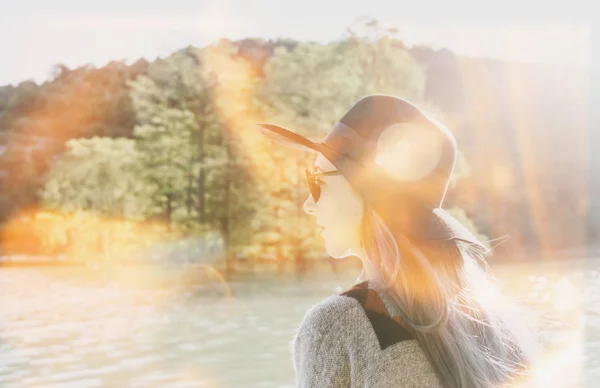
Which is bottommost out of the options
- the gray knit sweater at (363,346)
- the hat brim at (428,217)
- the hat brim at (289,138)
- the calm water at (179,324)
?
the calm water at (179,324)

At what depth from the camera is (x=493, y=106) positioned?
46.5 feet

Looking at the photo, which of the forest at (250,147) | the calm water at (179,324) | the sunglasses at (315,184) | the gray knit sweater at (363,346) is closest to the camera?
the gray knit sweater at (363,346)

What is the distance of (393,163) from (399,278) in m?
0.11

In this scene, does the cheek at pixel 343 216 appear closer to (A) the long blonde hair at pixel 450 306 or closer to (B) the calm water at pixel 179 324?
(A) the long blonde hair at pixel 450 306

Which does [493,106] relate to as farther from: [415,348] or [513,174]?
[415,348]

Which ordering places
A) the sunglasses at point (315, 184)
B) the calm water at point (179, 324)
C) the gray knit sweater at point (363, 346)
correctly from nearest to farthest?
1. the gray knit sweater at point (363, 346)
2. the sunglasses at point (315, 184)
3. the calm water at point (179, 324)

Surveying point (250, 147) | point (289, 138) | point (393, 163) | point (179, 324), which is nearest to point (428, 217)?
point (393, 163)

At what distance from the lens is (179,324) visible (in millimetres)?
7727

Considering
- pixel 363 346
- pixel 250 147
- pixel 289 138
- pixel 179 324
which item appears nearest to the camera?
pixel 363 346

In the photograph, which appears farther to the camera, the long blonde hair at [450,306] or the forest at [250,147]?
the forest at [250,147]

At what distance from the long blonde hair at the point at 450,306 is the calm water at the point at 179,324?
2.30 metres

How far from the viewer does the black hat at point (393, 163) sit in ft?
2.27

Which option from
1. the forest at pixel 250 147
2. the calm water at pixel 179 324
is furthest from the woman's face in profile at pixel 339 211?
the forest at pixel 250 147

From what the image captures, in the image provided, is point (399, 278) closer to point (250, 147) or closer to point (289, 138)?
point (289, 138)
